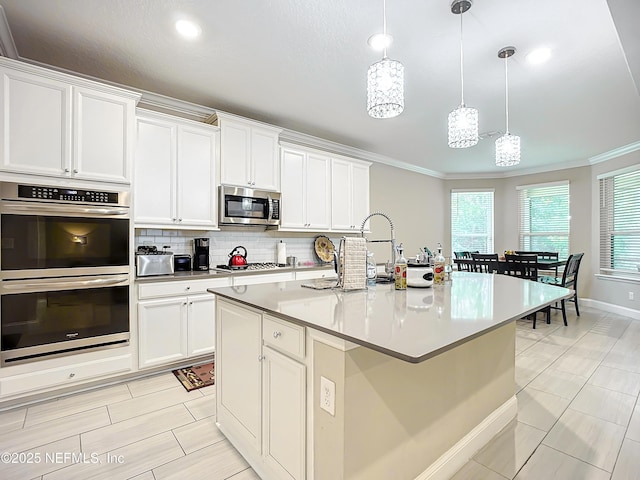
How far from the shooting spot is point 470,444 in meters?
1.86

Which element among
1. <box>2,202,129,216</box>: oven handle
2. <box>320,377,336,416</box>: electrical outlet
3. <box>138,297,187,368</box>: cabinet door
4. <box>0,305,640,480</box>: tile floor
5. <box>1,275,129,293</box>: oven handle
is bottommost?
<box>0,305,640,480</box>: tile floor

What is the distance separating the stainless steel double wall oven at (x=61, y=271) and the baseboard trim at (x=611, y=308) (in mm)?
6804

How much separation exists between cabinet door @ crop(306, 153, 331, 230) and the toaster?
5.96 ft

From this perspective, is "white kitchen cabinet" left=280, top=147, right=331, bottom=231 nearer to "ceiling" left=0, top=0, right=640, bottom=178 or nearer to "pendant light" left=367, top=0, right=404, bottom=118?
"ceiling" left=0, top=0, right=640, bottom=178

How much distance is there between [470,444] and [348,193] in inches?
135

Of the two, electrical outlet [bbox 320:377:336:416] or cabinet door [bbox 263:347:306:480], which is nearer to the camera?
electrical outlet [bbox 320:377:336:416]

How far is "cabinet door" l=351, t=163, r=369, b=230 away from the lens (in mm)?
4781

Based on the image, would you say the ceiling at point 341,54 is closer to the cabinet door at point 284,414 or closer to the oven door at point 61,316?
the oven door at point 61,316

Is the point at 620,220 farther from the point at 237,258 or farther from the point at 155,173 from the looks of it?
the point at 155,173

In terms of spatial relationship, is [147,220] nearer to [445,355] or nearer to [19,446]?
[19,446]

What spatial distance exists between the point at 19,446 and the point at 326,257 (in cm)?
358

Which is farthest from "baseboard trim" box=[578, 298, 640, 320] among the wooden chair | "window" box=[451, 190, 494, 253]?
"window" box=[451, 190, 494, 253]

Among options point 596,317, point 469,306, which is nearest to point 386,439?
point 469,306

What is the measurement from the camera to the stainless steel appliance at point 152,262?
2852mm
